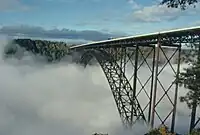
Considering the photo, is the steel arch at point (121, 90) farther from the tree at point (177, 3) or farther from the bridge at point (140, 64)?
the tree at point (177, 3)

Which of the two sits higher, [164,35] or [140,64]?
[164,35]

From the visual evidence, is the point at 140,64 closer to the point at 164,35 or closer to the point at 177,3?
the point at 164,35

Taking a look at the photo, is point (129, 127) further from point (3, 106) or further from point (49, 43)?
point (49, 43)

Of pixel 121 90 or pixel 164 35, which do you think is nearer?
pixel 164 35

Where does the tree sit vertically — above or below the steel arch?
above

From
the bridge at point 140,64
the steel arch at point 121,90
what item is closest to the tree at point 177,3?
the bridge at point 140,64

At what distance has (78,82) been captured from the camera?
71125mm

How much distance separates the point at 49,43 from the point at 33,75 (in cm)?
1118

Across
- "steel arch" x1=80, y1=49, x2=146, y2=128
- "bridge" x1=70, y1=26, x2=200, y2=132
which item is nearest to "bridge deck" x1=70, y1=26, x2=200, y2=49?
"bridge" x1=70, y1=26, x2=200, y2=132

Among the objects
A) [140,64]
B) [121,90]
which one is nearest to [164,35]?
[140,64]

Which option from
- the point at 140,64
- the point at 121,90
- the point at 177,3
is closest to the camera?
the point at 177,3

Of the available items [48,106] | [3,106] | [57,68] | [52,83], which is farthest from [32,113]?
[57,68]

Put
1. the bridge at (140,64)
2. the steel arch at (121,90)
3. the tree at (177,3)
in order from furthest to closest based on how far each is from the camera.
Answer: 1. the steel arch at (121,90)
2. the bridge at (140,64)
3. the tree at (177,3)

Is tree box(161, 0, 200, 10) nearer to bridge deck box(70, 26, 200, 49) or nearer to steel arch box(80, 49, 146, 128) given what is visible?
bridge deck box(70, 26, 200, 49)
